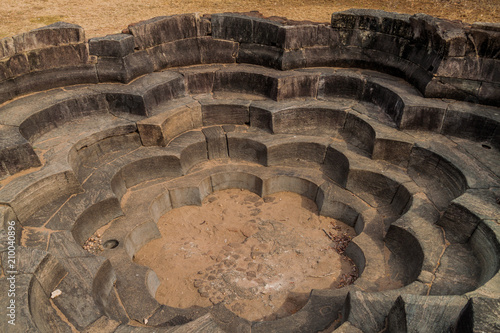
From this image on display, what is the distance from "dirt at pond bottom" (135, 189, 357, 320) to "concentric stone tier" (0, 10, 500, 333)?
265 mm

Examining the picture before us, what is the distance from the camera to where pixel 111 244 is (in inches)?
215

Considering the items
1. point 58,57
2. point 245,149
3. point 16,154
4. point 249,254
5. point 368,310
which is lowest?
point 249,254

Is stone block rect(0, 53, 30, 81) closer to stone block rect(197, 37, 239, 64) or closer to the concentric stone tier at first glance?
the concentric stone tier

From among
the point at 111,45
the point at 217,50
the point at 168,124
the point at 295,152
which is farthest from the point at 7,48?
the point at 295,152

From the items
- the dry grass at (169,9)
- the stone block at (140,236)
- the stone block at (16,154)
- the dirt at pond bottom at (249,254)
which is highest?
the dry grass at (169,9)

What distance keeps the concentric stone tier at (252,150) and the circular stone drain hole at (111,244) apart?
0.03m

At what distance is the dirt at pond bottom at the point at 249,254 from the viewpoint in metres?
5.02

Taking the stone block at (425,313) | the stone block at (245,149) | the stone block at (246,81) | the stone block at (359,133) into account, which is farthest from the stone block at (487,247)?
the stone block at (246,81)

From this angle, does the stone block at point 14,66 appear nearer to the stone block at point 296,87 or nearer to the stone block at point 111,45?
the stone block at point 111,45

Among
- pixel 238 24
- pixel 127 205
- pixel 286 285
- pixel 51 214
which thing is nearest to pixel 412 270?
pixel 286 285

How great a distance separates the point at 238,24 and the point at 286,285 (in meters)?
5.65

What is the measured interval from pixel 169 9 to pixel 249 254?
7.57m

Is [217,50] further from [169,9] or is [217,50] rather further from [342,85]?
[342,85]

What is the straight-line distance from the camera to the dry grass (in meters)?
8.65
